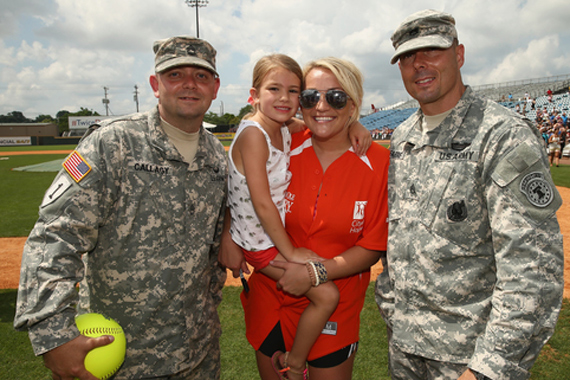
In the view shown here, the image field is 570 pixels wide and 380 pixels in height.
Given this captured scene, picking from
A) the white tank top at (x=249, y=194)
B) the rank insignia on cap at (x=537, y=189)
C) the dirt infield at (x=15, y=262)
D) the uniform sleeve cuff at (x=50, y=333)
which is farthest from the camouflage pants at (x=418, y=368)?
the dirt infield at (x=15, y=262)

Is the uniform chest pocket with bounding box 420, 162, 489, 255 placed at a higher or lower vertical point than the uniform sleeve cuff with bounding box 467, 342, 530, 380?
higher

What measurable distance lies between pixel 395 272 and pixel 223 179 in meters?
1.50

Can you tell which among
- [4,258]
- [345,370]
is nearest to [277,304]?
[345,370]

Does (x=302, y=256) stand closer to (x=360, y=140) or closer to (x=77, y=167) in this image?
(x=360, y=140)

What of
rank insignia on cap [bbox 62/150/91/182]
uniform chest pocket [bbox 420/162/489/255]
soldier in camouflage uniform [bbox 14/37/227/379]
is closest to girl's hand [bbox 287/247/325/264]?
soldier in camouflage uniform [bbox 14/37/227/379]

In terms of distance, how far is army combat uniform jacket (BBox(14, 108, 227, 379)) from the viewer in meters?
2.19

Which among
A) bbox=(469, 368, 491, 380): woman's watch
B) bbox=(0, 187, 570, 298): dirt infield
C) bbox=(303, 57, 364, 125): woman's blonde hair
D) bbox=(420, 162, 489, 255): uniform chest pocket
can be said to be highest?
bbox=(303, 57, 364, 125): woman's blonde hair

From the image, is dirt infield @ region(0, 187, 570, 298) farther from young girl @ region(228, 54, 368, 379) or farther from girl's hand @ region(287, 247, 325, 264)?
girl's hand @ region(287, 247, 325, 264)

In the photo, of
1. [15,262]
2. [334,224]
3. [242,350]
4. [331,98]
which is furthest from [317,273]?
[15,262]

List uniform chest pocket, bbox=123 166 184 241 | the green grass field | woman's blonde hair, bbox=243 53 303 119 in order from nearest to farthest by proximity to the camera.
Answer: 1. uniform chest pocket, bbox=123 166 184 241
2. woman's blonde hair, bbox=243 53 303 119
3. the green grass field

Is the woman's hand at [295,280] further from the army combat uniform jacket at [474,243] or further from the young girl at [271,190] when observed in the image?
the army combat uniform jacket at [474,243]

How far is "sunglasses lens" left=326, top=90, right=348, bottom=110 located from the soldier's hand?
2.17 meters

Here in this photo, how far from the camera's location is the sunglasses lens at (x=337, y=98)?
2688 millimetres

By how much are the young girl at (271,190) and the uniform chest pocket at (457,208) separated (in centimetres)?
79
